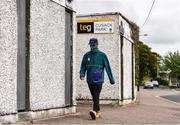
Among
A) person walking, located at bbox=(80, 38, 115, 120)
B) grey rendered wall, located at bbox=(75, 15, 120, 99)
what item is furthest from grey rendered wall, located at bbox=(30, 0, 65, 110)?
grey rendered wall, located at bbox=(75, 15, 120, 99)

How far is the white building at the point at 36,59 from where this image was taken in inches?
355

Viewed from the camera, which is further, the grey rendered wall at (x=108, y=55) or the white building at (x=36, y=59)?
the grey rendered wall at (x=108, y=55)

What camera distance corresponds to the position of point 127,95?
21.7m

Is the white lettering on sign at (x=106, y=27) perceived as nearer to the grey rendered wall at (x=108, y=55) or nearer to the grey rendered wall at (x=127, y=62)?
the grey rendered wall at (x=108, y=55)

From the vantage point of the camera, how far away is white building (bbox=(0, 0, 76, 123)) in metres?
9.02

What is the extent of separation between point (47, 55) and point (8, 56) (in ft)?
6.92

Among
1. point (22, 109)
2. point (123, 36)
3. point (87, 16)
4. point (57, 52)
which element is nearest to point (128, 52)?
point (123, 36)

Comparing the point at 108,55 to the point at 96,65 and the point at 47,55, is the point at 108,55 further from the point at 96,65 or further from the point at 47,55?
the point at 47,55

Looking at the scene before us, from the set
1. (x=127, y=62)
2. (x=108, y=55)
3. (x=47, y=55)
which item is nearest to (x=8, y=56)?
(x=47, y=55)

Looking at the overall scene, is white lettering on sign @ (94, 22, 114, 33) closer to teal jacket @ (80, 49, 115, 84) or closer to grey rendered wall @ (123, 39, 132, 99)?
grey rendered wall @ (123, 39, 132, 99)

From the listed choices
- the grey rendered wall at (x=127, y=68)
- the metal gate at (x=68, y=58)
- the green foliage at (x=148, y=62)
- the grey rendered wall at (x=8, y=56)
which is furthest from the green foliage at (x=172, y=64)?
the grey rendered wall at (x=8, y=56)

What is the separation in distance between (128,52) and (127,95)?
1951mm

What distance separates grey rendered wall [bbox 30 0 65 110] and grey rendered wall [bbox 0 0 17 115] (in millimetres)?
955

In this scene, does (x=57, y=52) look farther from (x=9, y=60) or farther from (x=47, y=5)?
(x=9, y=60)
